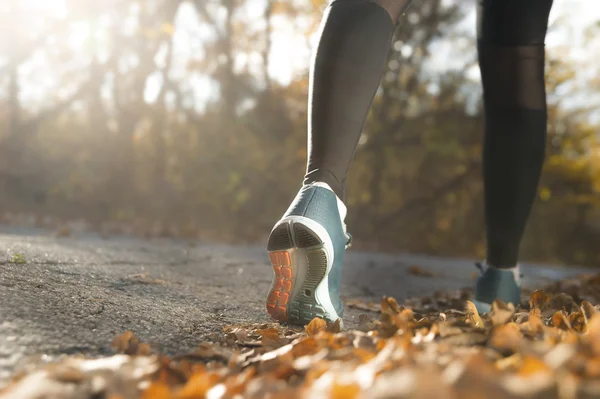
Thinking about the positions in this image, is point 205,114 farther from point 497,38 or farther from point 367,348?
point 367,348

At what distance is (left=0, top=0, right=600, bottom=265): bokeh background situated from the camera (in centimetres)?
776

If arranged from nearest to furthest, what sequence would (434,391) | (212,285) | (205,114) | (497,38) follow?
1. (434,391)
2. (497,38)
3. (212,285)
4. (205,114)

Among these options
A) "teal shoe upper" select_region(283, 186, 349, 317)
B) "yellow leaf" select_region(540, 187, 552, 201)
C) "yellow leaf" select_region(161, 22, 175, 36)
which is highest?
"yellow leaf" select_region(161, 22, 175, 36)

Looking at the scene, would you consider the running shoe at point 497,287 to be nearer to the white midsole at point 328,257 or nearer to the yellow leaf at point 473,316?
the yellow leaf at point 473,316

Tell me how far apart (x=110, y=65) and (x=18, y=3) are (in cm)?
175

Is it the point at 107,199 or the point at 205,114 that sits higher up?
the point at 205,114

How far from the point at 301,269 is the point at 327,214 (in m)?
0.14

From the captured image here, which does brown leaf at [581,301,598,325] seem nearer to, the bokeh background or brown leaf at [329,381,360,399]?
brown leaf at [329,381,360,399]

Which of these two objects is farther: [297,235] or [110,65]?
[110,65]

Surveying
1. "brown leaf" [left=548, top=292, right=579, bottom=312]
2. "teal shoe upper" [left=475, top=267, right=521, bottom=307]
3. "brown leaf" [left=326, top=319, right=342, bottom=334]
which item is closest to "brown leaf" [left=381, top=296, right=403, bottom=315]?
"brown leaf" [left=326, top=319, right=342, bottom=334]

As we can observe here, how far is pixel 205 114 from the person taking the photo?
816 centimetres

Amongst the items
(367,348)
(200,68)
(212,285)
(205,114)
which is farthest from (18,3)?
(367,348)

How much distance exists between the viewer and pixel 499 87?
177 cm

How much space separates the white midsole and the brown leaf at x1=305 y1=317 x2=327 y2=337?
0.27 ft
